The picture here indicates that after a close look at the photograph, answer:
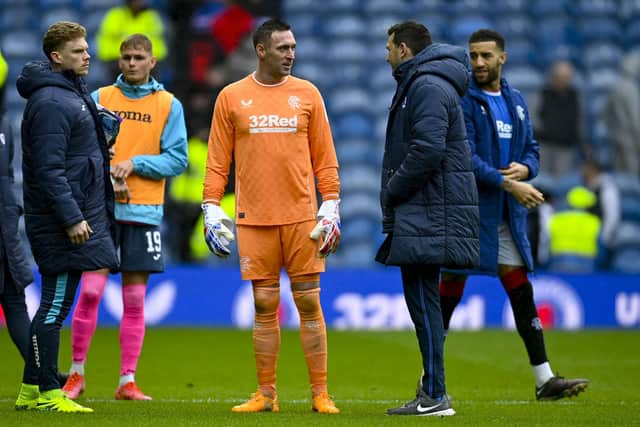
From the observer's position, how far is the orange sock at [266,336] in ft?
24.5

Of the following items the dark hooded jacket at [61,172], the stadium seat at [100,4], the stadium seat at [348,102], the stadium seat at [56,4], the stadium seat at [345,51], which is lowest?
the dark hooded jacket at [61,172]

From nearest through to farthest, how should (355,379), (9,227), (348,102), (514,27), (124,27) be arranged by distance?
1. (9,227)
2. (355,379)
3. (124,27)
4. (348,102)
5. (514,27)

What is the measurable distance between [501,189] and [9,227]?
3.10 m

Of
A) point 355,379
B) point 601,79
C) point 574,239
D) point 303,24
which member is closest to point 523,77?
point 601,79

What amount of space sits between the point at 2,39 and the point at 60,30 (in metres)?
11.6

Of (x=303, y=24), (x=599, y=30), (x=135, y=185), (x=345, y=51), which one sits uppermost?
(x=303, y=24)

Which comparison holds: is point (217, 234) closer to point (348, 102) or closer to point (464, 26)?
point (348, 102)

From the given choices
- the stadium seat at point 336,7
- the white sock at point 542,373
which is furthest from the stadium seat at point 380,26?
the white sock at point 542,373

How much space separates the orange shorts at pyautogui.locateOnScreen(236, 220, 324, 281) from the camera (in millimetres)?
7438

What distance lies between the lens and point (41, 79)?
24.2 ft

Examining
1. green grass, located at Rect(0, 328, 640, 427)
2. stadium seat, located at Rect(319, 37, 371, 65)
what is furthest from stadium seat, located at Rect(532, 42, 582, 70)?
green grass, located at Rect(0, 328, 640, 427)

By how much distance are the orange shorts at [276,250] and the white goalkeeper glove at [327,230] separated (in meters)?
0.07

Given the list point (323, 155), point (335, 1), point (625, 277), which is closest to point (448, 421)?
point (323, 155)

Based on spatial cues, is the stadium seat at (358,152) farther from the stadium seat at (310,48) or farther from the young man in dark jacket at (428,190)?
the young man in dark jacket at (428,190)
